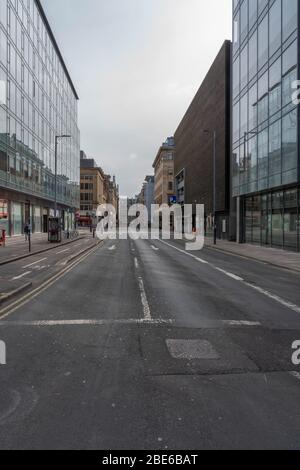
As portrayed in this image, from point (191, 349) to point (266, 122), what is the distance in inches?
1104

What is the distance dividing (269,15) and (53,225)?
84.9ft

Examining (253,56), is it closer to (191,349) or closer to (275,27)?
(275,27)

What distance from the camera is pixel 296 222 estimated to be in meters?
27.1

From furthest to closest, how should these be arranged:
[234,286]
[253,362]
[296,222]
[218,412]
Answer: [296,222], [234,286], [253,362], [218,412]

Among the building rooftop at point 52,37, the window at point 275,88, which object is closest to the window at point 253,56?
the window at point 275,88

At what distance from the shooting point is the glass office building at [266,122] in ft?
85.9

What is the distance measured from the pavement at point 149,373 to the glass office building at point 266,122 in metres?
19.3

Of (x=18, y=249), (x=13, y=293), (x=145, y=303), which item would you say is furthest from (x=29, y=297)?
(x=18, y=249)

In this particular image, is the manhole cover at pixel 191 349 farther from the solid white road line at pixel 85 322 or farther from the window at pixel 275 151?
the window at pixel 275 151

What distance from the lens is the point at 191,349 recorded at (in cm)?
623

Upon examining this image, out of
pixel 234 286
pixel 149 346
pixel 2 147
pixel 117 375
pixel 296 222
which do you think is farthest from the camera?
pixel 2 147
